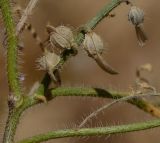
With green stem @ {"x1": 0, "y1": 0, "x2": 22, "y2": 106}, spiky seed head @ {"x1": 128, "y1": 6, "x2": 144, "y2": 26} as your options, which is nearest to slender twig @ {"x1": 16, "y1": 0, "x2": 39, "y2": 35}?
green stem @ {"x1": 0, "y1": 0, "x2": 22, "y2": 106}

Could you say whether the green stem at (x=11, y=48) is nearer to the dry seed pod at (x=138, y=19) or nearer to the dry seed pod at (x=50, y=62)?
the dry seed pod at (x=50, y=62)

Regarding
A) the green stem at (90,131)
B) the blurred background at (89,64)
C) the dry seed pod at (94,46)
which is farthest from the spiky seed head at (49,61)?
the blurred background at (89,64)

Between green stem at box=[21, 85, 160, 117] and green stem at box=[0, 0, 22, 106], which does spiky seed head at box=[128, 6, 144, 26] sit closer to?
green stem at box=[21, 85, 160, 117]

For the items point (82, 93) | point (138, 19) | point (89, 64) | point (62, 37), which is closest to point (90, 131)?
point (82, 93)

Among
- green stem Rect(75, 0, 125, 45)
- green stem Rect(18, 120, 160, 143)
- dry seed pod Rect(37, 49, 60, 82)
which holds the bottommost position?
green stem Rect(18, 120, 160, 143)

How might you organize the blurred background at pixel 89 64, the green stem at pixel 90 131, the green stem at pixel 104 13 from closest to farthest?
the green stem at pixel 90 131 < the green stem at pixel 104 13 < the blurred background at pixel 89 64

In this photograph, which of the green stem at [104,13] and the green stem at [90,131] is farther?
the green stem at [104,13]
